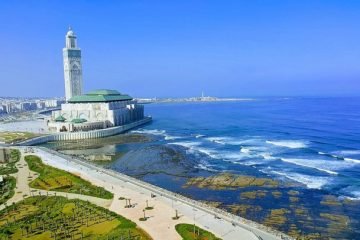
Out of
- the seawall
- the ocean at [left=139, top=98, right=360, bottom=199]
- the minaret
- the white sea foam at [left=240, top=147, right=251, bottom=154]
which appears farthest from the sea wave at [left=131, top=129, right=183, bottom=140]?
the minaret

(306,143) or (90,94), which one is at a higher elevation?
(90,94)

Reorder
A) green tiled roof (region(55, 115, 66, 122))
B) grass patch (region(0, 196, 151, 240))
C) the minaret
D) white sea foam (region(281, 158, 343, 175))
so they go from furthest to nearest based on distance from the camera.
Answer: the minaret → green tiled roof (region(55, 115, 66, 122)) → white sea foam (region(281, 158, 343, 175)) → grass patch (region(0, 196, 151, 240))

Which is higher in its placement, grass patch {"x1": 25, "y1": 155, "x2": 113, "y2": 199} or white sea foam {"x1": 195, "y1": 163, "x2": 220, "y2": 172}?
grass patch {"x1": 25, "y1": 155, "x2": 113, "y2": 199}

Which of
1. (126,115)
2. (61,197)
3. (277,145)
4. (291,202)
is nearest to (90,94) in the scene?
(126,115)

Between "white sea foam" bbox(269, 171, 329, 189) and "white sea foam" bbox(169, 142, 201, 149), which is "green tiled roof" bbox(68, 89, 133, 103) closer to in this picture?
"white sea foam" bbox(169, 142, 201, 149)

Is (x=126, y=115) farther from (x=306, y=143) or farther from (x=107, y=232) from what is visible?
(x=107, y=232)

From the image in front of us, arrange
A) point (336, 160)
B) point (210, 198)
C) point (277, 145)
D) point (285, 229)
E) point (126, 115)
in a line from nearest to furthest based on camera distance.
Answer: point (285, 229), point (210, 198), point (336, 160), point (277, 145), point (126, 115)

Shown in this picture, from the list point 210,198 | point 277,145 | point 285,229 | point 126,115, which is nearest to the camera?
point 285,229
